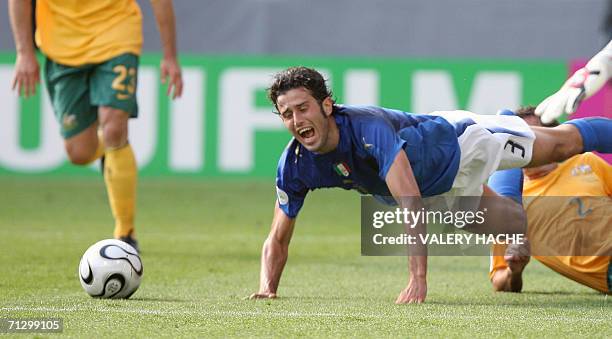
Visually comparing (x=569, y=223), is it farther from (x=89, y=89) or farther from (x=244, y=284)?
(x=89, y=89)

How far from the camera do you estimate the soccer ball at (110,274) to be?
552cm

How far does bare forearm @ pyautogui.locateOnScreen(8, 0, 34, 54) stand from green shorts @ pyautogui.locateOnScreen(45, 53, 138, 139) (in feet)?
1.03

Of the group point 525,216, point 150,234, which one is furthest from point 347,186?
point 150,234

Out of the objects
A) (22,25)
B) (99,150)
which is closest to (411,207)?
(99,150)

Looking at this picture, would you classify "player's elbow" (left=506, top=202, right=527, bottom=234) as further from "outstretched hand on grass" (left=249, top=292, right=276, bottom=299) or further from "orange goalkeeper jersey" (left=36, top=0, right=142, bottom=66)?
"orange goalkeeper jersey" (left=36, top=0, right=142, bottom=66)

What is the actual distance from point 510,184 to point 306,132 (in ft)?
4.90

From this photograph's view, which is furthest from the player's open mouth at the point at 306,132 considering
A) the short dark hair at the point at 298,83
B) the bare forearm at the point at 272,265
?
the bare forearm at the point at 272,265

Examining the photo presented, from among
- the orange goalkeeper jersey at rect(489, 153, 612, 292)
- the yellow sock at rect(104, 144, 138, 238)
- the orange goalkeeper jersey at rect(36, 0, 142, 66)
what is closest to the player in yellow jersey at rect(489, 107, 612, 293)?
the orange goalkeeper jersey at rect(489, 153, 612, 292)

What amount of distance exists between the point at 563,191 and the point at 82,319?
276cm

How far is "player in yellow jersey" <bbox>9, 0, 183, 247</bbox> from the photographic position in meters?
7.39

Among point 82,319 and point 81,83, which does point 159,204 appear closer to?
point 81,83

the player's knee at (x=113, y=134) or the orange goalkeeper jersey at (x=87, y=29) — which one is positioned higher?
the orange goalkeeper jersey at (x=87, y=29)

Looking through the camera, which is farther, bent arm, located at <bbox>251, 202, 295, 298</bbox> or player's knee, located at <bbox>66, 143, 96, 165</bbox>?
player's knee, located at <bbox>66, 143, 96, 165</bbox>

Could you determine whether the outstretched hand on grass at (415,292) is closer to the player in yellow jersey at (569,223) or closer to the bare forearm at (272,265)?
the bare forearm at (272,265)
